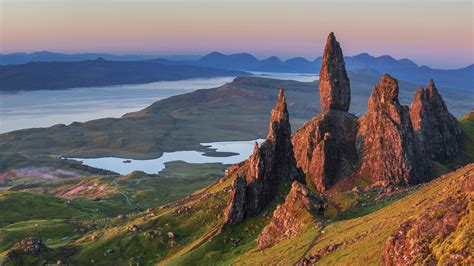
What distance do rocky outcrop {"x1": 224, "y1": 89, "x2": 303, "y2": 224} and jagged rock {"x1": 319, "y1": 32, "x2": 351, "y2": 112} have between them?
84.4 feet

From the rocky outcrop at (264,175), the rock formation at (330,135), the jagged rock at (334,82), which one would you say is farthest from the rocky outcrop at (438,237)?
the jagged rock at (334,82)

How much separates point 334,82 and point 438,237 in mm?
99512

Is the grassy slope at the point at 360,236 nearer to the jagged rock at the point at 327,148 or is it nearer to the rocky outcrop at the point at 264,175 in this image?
the rocky outcrop at the point at 264,175

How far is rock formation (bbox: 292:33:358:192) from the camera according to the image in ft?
393

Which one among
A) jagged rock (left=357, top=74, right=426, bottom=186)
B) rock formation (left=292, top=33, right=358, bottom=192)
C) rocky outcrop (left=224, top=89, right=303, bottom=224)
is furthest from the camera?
rock formation (left=292, top=33, right=358, bottom=192)

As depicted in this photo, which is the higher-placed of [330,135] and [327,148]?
[330,135]

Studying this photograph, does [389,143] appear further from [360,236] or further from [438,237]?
[438,237]

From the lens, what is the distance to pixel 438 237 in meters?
41.0

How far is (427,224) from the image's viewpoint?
43.0 meters

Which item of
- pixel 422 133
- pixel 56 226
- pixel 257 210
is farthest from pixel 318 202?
pixel 56 226

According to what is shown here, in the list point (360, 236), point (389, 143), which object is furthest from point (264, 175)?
point (360, 236)

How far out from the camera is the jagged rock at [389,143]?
372ft

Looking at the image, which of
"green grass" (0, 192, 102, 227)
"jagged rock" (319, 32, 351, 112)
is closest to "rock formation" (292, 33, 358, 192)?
"jagged rock" (319, 32, 351, 112)

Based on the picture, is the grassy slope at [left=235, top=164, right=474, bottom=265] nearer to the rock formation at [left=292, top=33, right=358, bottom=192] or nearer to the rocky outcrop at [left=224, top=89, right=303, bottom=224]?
the rocky outcrop at [left=224, top=89, right=303, bottom=224]
